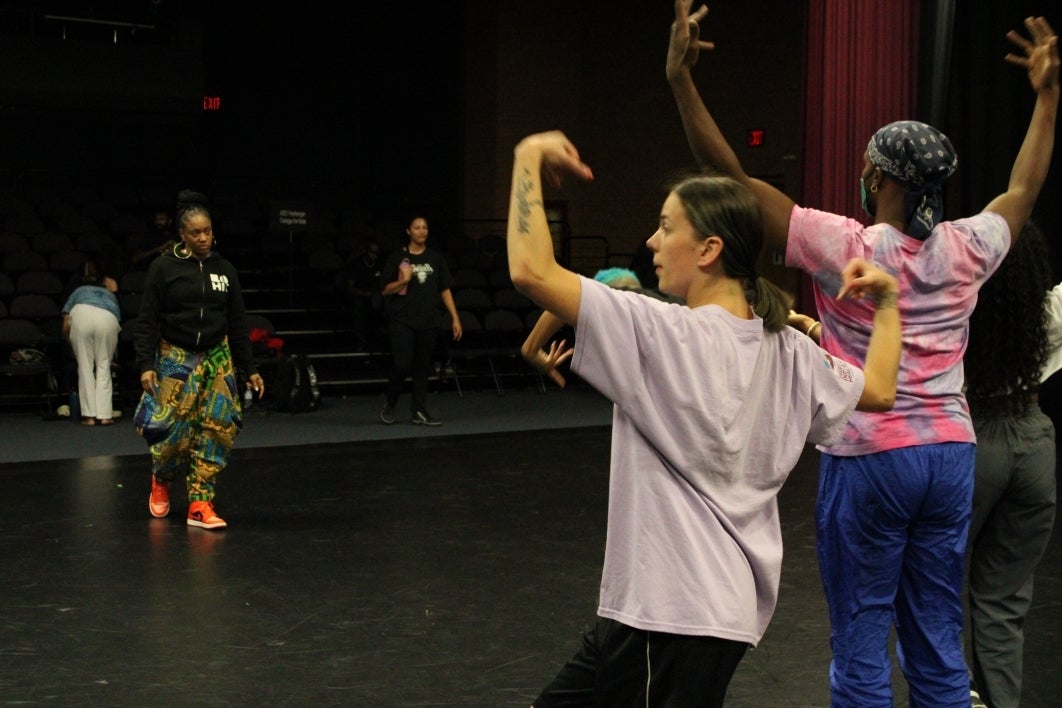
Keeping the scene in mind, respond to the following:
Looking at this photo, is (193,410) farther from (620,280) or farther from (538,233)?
(538,233)

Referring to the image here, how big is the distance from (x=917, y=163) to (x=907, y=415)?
52 cm

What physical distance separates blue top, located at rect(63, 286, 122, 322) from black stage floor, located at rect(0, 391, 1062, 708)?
6.83ft

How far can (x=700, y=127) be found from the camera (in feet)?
8.53

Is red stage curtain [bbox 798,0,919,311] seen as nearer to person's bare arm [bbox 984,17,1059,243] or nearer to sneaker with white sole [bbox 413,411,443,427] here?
sneaker with white sole [bbox 413,411,443,427]

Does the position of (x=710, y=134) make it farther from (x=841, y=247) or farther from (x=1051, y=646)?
(x=1051, y=646)

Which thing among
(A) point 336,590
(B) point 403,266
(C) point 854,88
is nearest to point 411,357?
(B) point 403,266

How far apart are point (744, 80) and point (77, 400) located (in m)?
8.58

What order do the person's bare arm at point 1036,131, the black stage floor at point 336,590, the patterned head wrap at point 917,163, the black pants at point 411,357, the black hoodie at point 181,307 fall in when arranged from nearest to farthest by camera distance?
the patterned head wrap at point 917,163 < the person's bare arm at point 1036,131 < the black stage floor at point 336,590 < the black hoodie at point 181,307 < the black pants at point 411,357

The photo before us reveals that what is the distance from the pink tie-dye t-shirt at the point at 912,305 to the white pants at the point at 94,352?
28.4ft

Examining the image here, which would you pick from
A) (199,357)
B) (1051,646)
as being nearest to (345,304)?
(199,357)

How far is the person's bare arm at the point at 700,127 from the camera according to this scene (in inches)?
98.6

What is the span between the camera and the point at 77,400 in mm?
10797

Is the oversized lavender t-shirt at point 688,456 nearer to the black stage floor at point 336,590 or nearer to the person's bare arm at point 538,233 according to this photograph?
the person's bare arm at point 538,233

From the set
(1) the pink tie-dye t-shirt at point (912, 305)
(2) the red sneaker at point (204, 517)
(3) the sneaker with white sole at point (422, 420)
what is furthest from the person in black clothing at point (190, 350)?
(3) the sneaker with white sole at point (422, 420)
